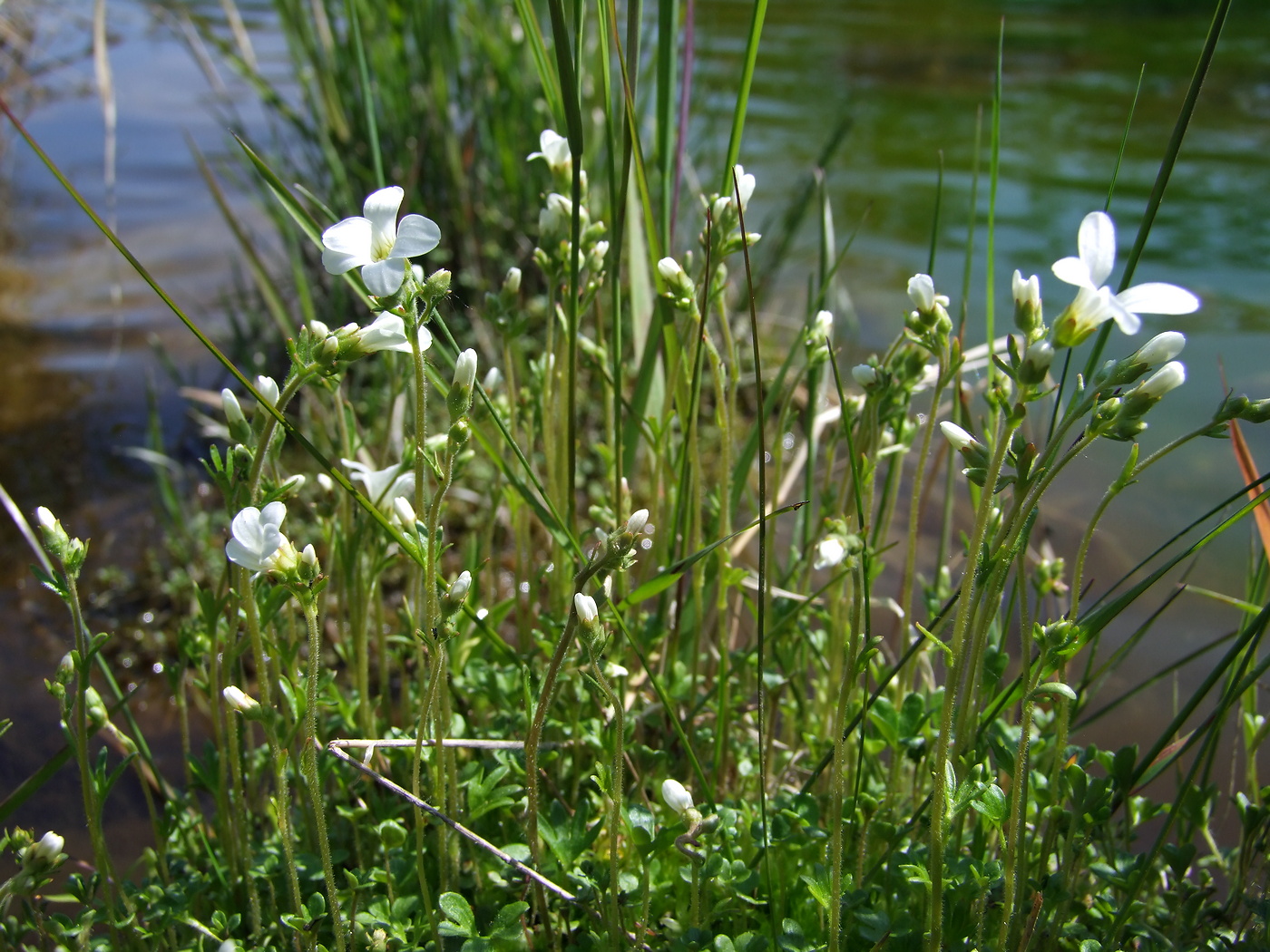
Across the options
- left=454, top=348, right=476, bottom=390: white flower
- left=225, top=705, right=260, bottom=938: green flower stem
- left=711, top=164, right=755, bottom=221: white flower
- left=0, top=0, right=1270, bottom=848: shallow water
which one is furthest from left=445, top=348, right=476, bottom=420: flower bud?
left=0, top=0, right=1270, bottom=848: shallow water

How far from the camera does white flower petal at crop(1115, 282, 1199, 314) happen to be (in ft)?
3.06

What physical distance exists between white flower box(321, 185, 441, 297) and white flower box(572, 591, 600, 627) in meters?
0.37

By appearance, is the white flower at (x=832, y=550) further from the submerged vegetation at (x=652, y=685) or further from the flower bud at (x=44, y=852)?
the flower bud at (x=44, y=852)

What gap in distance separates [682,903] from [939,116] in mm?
6516

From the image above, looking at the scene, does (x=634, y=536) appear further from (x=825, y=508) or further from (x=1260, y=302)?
(x=1260, y=302)

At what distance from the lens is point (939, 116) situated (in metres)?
6.79

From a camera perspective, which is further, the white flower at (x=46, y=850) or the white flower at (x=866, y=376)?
the white flower at (x=866, y=376)

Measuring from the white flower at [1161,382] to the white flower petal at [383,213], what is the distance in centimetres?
79

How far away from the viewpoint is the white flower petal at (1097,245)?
0.99 meters

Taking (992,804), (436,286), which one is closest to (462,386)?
(436,286)

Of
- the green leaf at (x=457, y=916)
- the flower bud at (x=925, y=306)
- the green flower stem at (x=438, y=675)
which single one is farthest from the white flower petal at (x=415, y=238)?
the green leaf at (x=457, y=916)

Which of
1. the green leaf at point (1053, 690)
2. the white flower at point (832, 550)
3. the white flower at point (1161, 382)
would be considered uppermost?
the white flower at point (1161, 382)

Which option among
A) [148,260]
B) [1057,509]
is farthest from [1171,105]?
[148,260]

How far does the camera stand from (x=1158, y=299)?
0.96 m
